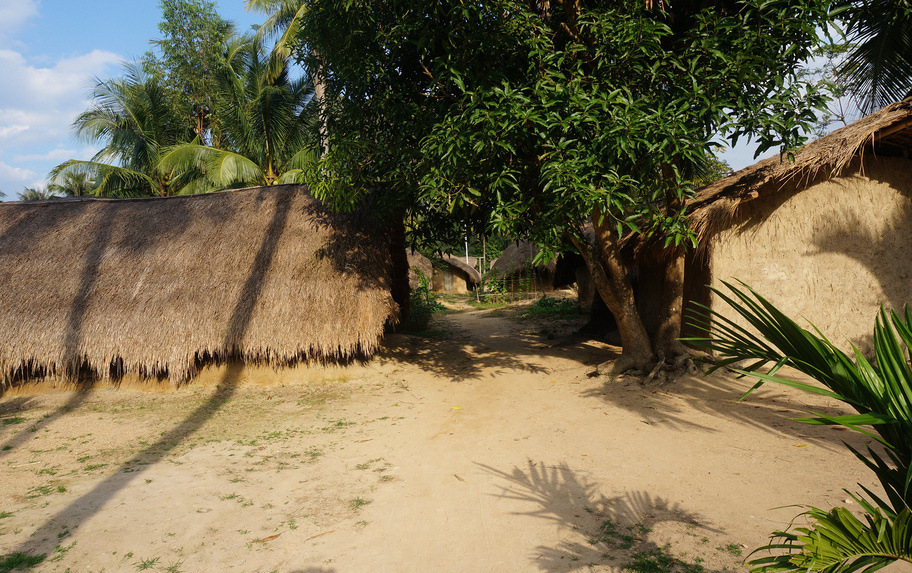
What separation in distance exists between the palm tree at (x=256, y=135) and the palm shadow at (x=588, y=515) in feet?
35.0

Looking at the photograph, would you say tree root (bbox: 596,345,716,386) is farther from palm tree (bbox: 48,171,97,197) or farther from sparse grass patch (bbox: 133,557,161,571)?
palm tree (bbox: 48,171,97,197)

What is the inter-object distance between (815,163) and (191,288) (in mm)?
7530

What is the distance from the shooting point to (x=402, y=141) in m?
5.72

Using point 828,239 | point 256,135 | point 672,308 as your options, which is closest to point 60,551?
point 672,308

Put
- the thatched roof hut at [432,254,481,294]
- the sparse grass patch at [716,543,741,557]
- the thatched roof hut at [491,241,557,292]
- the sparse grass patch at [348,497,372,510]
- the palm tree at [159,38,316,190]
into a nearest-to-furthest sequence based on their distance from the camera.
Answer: the sparse grass patch at [716,543,741,557]
the sparse grass patch at [348,497,372,510]
the palm tree at [159,38,316,190]
the thatched roof hut at [491,241,557,292]
the thatched roof hut at [432,254,481,294]

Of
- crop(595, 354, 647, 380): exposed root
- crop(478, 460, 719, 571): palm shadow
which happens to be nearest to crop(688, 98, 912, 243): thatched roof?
crop(595, 354, 647, 380): exposed root

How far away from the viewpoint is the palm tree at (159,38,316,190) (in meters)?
13.0

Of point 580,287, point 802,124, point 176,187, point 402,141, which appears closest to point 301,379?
point 402,141

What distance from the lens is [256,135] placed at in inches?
532

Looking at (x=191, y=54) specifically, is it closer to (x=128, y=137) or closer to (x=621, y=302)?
(x=128, y=137)

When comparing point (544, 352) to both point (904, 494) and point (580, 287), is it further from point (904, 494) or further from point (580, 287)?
point (904, 494)

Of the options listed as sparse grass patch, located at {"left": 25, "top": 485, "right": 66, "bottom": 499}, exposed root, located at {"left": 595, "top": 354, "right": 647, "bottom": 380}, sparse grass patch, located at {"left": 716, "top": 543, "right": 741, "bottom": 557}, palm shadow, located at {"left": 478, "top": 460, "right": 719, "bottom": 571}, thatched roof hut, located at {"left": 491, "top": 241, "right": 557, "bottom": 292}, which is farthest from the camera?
thatched roof hut, located at {"left": 491, "top": 241, "right": 557, "bottom": 292}

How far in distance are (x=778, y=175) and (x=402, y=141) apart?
4.03 metres

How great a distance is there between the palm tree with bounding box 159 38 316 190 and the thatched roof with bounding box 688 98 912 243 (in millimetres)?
9610
